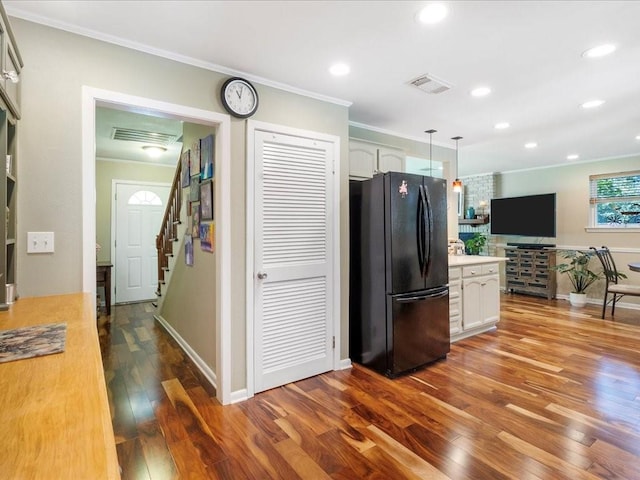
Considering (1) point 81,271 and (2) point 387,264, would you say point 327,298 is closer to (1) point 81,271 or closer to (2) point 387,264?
(2) point 387,264

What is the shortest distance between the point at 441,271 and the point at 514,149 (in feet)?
9.87

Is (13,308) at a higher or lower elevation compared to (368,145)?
lower

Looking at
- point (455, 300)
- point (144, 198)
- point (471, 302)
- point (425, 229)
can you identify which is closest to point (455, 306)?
point (455, 300)

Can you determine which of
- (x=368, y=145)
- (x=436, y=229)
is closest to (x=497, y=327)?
(x=436, y=229)

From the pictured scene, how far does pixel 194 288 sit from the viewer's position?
3412 millimetres

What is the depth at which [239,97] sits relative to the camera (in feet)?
8.42

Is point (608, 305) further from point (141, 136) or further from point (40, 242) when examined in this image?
point (141, 136)

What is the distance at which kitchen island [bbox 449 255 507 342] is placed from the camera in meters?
3.88

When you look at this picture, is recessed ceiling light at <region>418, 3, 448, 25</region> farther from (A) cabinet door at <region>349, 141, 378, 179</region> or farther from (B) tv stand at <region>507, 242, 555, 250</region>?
(B) tv stand at <region>507, 242, 555, 250</region>

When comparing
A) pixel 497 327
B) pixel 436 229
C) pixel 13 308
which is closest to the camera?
pixel 13 308

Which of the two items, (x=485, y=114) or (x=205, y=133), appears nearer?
(x=205, y=133)

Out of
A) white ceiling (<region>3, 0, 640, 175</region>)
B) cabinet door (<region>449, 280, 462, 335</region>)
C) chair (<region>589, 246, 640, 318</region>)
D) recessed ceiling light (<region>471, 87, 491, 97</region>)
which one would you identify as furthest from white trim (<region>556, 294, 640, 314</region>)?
recessed ceiling light (<region>471, 87, 491, 97</region>)

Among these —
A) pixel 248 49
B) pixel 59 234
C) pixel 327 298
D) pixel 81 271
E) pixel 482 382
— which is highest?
pixel 248 49

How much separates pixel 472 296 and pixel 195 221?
3180 mm
